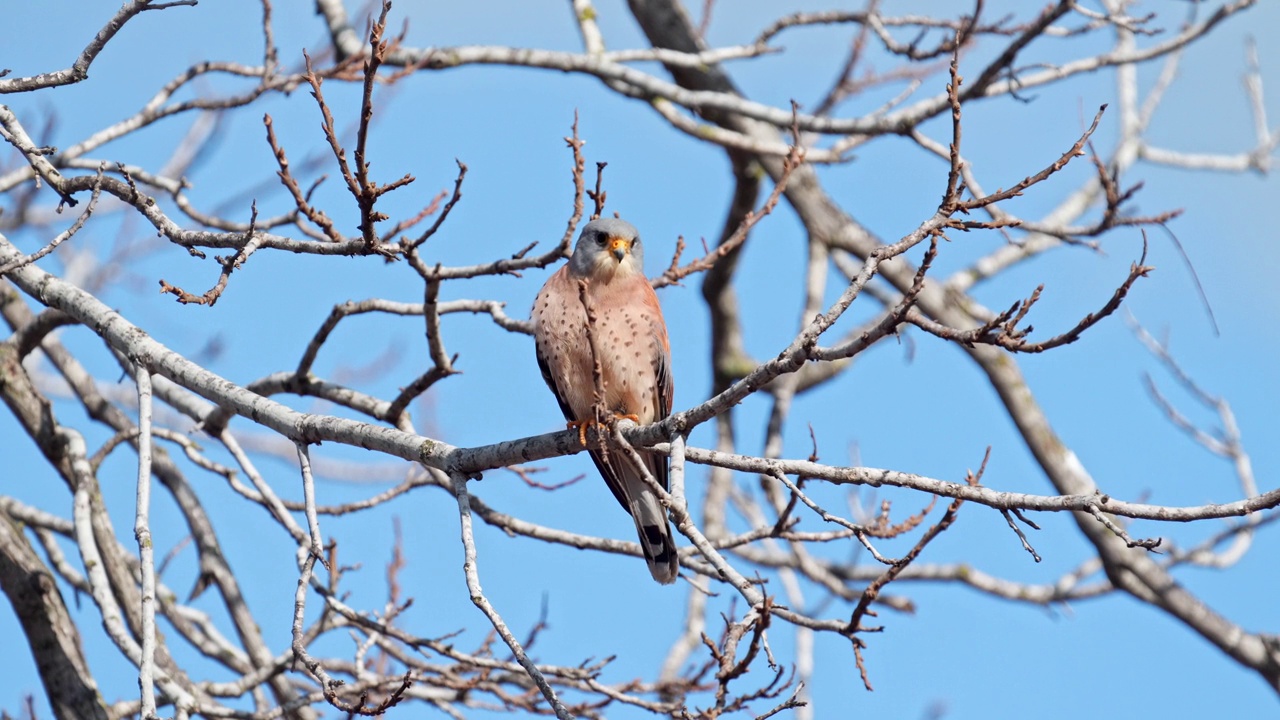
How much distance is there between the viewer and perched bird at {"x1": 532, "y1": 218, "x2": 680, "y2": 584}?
4.59 meters

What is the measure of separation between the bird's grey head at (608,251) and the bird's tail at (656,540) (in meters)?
0.91

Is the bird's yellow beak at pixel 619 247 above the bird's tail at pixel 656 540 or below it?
above

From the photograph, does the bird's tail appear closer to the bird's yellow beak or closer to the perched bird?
the perched bird

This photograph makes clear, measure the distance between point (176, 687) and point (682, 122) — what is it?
157 inches

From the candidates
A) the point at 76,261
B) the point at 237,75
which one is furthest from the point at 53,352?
the point at 76,261

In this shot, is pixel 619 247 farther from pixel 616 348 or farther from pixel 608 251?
pixel 616 348

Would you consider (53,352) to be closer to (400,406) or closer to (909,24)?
(400,406)

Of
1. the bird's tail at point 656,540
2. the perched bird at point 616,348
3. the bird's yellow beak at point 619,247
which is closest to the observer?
the bird's tail at point 656,540

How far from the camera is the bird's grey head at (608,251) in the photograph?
4816mm

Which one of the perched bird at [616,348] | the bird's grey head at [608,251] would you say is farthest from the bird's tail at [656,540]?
the bird's grey head at [608,251]

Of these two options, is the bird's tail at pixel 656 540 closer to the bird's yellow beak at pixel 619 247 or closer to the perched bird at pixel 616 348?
the perched bird at pixel 616 348

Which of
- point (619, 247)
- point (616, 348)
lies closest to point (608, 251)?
point (619, 247)

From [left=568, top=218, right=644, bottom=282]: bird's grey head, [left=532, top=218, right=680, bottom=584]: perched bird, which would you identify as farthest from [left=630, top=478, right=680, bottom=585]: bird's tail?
[left=568, top=218, right=644, bottom=282]: bird's grey head

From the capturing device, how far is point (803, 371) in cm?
783
